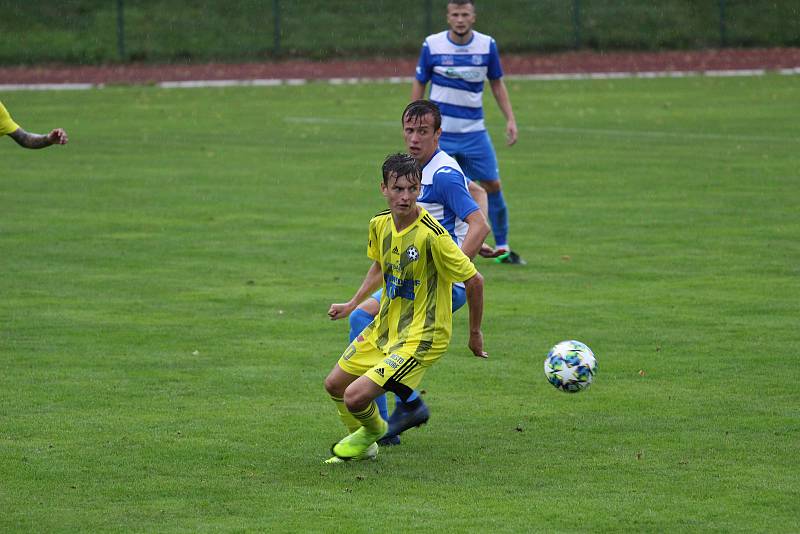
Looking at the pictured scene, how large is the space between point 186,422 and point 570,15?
3780cm

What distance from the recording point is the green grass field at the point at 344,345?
6.65 m

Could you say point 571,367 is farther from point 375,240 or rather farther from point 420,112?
point 420,112

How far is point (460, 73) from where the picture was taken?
1335 centimetres

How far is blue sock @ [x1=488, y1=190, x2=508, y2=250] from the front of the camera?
13.4 metres

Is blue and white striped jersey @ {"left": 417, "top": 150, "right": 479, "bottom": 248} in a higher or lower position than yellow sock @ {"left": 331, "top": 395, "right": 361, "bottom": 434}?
higher

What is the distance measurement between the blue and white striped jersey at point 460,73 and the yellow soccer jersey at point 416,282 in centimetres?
619

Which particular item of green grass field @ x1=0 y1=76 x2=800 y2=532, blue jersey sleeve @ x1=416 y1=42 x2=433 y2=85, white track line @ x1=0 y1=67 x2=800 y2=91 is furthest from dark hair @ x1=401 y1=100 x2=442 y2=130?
white track line @ x1=0 y1=67 x2=800 y2=91

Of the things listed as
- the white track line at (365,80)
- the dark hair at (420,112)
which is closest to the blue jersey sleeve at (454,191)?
the dark hair at (420,112)

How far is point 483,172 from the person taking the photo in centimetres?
1338

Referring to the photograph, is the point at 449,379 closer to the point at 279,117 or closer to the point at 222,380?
the point at 222,380

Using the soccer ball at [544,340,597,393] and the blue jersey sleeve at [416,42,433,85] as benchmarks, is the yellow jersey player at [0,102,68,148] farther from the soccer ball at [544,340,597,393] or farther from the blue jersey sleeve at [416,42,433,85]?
the soccer ball at [544,340,597,393]

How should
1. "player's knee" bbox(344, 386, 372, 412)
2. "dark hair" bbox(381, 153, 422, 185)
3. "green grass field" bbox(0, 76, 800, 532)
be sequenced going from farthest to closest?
"player's knee" bbox(344, 386, 372, 412) → "dark hair" bbox(381, 153, 422, 185) → "green grass field" bbox(0, 76, 800, 532)

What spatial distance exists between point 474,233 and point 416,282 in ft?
2.54

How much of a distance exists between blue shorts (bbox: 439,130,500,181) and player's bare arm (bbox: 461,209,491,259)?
5.51 metres
